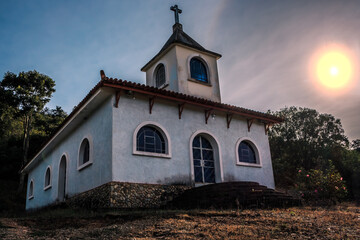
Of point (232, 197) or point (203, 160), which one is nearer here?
point (232, 197)

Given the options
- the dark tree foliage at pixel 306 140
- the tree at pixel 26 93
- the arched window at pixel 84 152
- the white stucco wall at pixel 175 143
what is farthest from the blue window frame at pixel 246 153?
the tree at pixel 26 93

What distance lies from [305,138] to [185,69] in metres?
20.6

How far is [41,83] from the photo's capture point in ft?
107

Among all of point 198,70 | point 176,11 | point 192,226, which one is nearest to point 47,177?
point 198,70

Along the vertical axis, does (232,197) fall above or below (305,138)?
below

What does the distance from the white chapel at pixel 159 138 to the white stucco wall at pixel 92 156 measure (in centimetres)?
4

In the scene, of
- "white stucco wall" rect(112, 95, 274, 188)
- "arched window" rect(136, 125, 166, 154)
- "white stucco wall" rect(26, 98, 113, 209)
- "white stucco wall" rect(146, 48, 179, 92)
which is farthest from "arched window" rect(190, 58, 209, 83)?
"white stucco wall" rect(26, 98, 113, 209)

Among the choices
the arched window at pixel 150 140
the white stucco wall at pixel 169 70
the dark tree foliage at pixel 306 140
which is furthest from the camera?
the dark tree foliage at pixel 306 140

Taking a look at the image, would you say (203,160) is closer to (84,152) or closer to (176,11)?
(84,152)

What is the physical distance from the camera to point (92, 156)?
13.3m

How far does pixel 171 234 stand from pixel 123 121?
6370mm

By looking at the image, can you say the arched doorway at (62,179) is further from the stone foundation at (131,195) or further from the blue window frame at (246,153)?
the blue window frame at (246,153)

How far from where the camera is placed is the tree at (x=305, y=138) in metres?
32.1

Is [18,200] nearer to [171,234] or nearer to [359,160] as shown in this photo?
[171,234]
